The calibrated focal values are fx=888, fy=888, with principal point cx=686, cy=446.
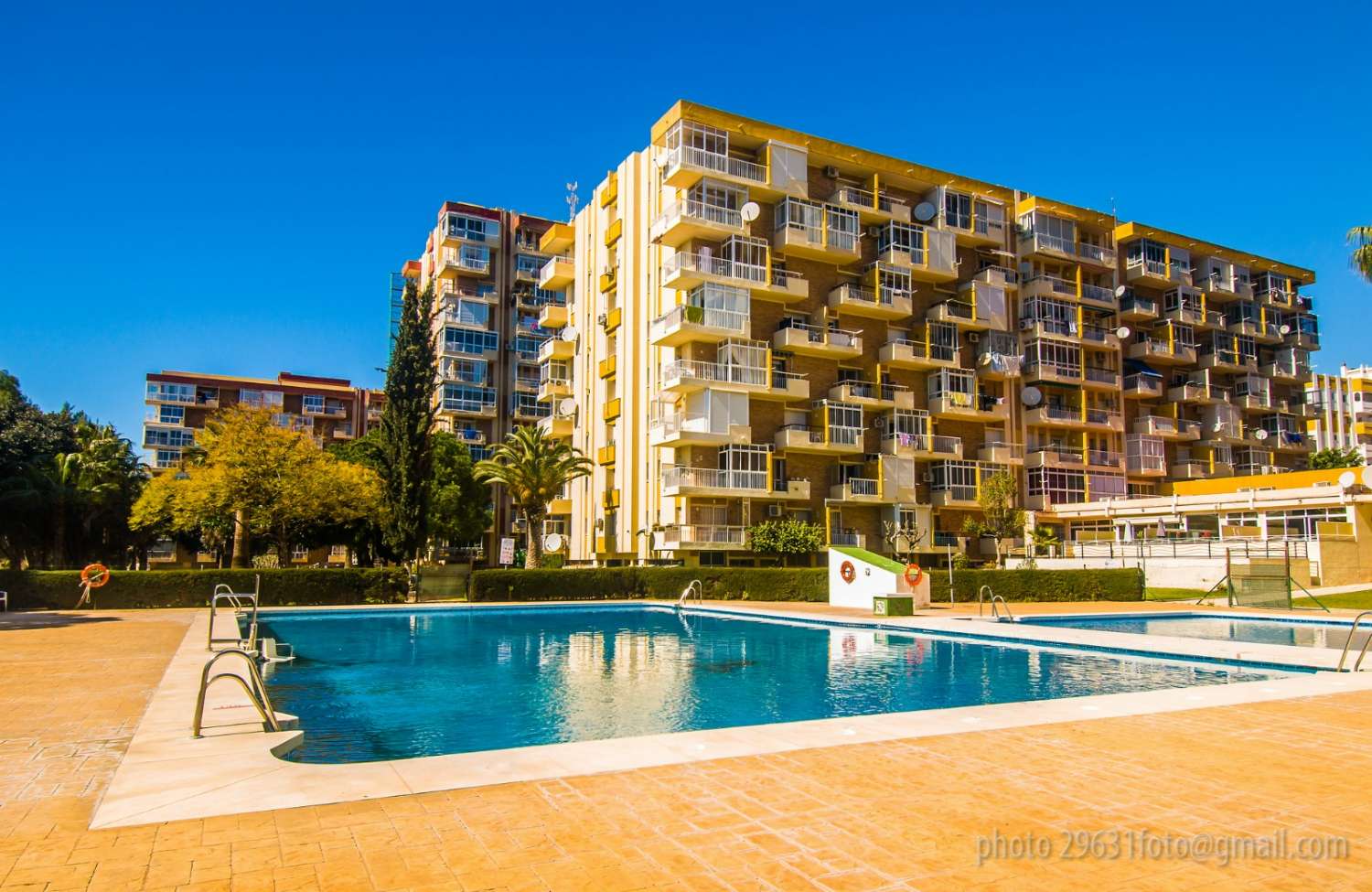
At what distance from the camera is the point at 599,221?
49.7 m

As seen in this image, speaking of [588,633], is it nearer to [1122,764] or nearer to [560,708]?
[560,708]

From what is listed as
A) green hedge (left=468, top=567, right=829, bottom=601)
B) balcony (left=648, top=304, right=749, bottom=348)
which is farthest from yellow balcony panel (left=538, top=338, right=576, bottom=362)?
green hedge (left=468, top=567, right=829, bottom=601)

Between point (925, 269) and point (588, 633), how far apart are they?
1201 inches

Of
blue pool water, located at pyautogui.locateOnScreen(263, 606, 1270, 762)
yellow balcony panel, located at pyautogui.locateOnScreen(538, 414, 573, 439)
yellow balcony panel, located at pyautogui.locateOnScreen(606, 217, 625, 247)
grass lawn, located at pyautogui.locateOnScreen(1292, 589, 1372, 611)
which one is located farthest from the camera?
yellow balcony panel, located at pyautogui.locateOnScreen(538, 414, 573, 439)

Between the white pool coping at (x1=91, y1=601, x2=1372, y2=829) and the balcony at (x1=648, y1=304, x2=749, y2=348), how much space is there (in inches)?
1142

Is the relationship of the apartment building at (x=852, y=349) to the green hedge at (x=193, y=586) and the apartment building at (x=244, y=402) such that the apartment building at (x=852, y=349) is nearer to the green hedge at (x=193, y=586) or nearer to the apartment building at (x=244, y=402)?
the green hedge at (x=193, y=586)

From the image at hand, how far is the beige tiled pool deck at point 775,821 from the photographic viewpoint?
4.68 meters

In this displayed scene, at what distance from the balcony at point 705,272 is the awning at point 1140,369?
1051 inches

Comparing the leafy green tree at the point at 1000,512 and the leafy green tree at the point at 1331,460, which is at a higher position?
the leafy green tree at the point at 1331,460

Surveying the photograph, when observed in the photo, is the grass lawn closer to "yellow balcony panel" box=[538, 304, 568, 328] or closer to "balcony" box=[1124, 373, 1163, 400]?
"balcony" box=[1124, 373, 1163, 400]

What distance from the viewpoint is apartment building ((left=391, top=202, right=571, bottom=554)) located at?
218ft

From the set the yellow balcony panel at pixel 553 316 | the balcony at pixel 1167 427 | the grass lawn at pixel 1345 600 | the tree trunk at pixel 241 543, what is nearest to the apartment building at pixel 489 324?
the yellow balcony panel at pixel 553 316

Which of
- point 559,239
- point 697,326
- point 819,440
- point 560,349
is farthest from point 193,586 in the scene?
point 559,239

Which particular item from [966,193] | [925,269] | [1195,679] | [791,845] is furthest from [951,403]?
[791,845]
